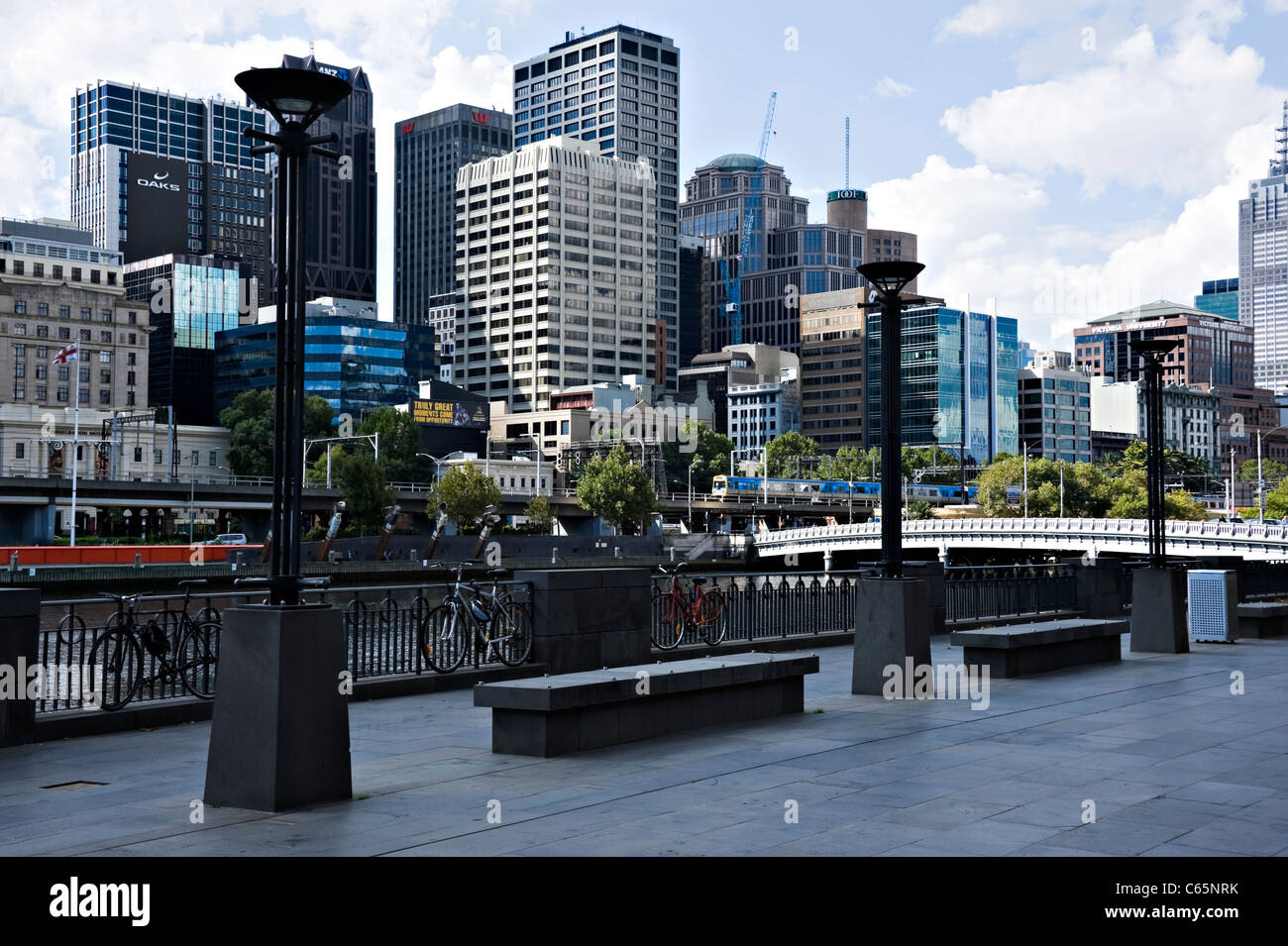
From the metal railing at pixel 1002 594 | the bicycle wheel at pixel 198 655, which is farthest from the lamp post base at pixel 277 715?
the metal railing at pixel 1002 594

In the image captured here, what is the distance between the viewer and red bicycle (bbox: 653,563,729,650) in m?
19.3

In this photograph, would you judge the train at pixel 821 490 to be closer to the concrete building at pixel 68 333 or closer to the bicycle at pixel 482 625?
the concrete building at pixel 68 333

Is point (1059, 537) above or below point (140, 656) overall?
below

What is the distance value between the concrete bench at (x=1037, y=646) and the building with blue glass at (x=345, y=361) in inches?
5641

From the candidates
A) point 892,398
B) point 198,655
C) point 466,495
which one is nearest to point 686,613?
point 892,398

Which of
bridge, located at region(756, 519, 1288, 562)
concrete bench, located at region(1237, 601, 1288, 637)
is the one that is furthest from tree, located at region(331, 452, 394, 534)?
concrete bench, located at region(1237, 601, 1288, 637)

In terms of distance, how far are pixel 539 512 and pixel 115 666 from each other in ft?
344

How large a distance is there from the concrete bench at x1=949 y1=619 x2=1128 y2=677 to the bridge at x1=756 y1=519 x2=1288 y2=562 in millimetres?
63947

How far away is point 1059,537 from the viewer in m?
97.6

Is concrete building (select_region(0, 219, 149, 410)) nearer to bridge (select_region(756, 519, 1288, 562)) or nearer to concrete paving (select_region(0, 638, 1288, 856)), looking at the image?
bridge (select_region(756, 519, 1288, 562))

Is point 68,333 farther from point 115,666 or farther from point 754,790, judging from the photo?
point 754,790
